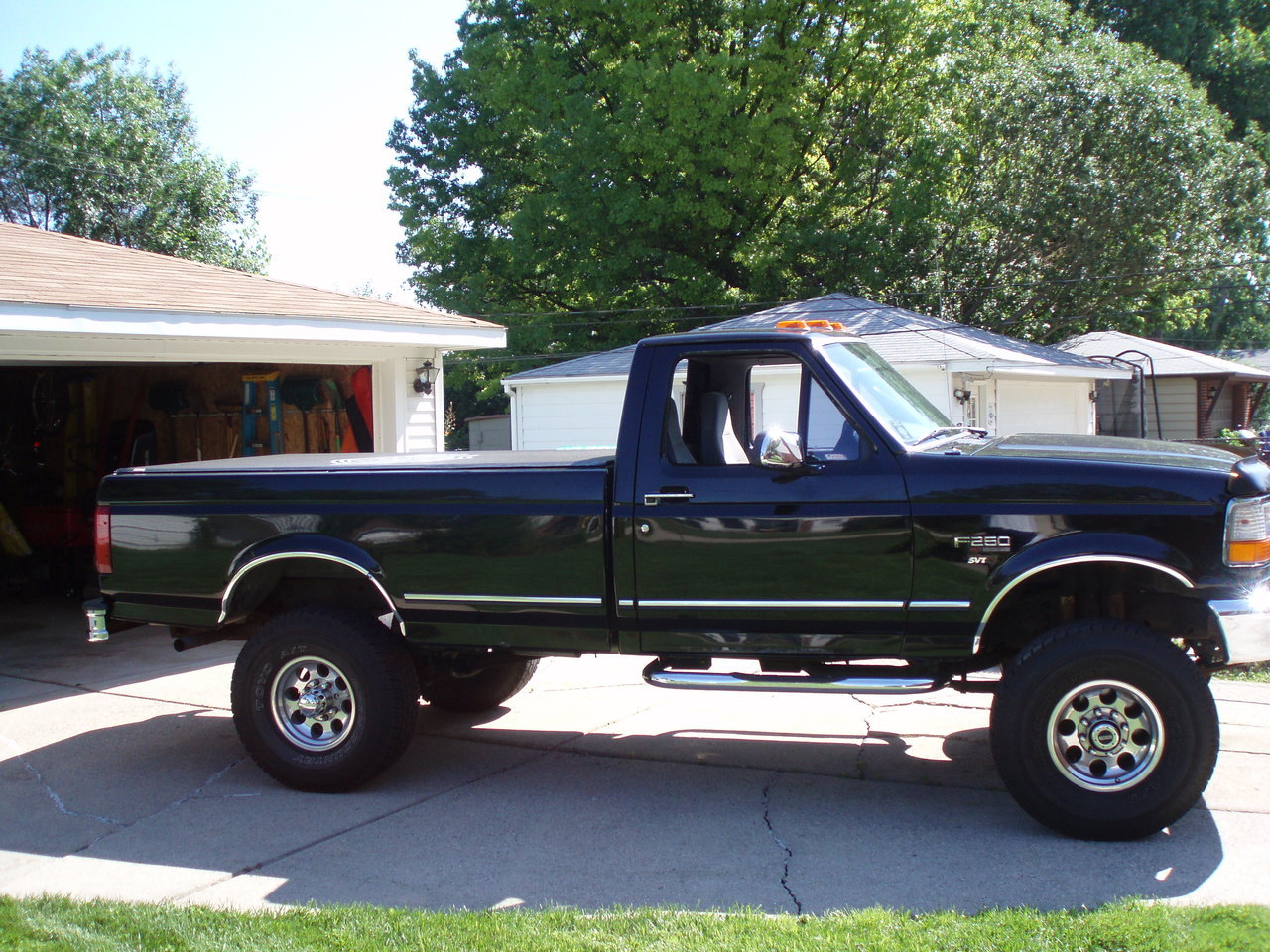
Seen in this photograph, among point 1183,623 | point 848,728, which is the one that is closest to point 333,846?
point 848,728

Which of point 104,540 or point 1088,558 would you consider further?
point 104,540

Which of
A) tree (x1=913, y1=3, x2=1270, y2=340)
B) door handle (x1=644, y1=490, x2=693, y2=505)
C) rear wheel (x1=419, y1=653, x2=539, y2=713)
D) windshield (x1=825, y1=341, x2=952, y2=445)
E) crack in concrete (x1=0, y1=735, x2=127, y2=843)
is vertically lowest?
crack in concrete (x1=0, y1=735, x2=127, y2=843)

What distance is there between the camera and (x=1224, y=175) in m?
28.3

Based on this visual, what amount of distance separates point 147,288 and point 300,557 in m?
5.30

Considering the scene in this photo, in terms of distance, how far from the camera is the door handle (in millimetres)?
5254

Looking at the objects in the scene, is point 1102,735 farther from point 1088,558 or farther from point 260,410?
point 260,410

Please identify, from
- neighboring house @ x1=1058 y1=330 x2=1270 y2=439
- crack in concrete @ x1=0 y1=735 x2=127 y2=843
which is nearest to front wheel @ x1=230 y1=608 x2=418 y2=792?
crack in concrete @ x1=0 y1=735 x2=127 y2=843

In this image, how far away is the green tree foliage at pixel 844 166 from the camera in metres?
27.2

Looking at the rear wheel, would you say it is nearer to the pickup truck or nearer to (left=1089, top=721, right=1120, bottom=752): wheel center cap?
the pickup truck

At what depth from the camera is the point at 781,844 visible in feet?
16.0

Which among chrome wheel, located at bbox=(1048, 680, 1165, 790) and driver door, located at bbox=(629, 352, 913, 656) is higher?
driver door, located at bbox=(629, 352, 913, 656)

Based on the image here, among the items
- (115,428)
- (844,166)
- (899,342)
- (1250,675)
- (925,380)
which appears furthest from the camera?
(844,166)

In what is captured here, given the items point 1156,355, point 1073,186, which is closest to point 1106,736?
point 1073,186

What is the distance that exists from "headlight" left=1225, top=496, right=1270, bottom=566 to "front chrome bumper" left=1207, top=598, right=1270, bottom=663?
0.17 m
